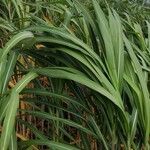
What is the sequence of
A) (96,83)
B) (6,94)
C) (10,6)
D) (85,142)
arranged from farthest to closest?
(10,6)
(85,142)
(96,83)
(6,94)

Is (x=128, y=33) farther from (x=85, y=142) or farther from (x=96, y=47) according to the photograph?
(x=85, y=142)

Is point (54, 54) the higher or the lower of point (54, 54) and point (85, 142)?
the higher

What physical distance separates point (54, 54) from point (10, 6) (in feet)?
2.19

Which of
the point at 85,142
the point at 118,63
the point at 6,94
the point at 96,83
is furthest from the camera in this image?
the point at 85,142

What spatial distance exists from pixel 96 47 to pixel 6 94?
1.36 ft

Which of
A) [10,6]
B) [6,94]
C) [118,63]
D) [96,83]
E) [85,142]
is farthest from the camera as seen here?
[10,6]

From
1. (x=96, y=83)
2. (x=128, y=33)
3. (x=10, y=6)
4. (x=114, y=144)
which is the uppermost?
(x=10, y=6)

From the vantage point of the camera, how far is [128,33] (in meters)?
1.72

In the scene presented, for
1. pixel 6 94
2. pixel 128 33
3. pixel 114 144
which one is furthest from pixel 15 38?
pixel 128 33

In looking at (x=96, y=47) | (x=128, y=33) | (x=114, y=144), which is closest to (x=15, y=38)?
(x=96, y=47)

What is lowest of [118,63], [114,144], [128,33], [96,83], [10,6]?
[114,144]

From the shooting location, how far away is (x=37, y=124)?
5.40 feet

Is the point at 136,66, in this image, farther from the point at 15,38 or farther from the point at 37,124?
the point at 37,124

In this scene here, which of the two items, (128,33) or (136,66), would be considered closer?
(136,66)
